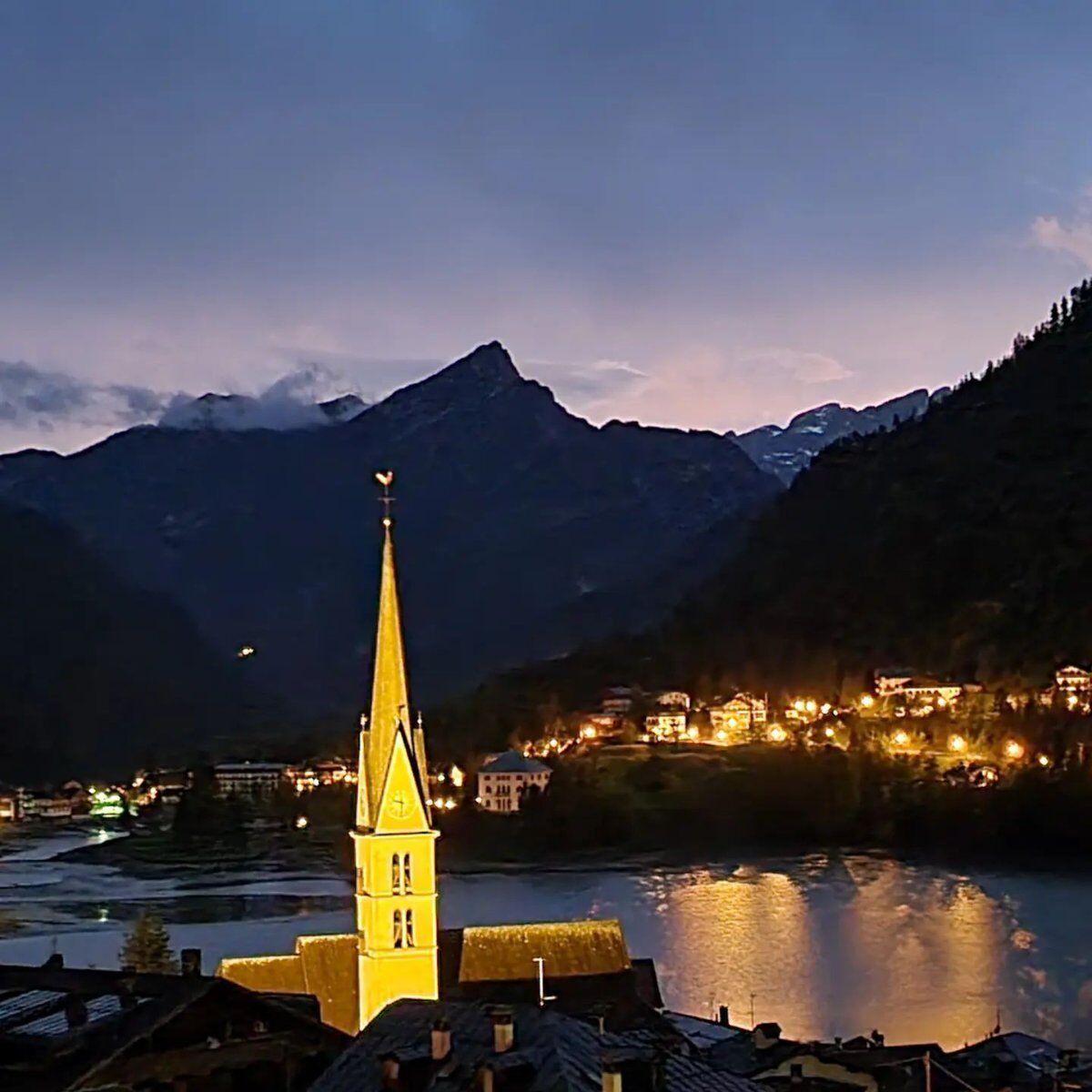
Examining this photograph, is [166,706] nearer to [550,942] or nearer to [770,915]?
[770,915]

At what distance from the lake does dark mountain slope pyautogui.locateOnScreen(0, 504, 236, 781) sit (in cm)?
4864

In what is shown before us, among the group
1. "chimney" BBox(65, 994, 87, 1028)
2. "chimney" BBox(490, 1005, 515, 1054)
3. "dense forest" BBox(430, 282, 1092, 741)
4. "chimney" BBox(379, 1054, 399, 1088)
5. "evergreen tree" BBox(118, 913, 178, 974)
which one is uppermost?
"dense forest" BBox(430, 282, 1092, 741)

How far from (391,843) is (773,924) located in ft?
108

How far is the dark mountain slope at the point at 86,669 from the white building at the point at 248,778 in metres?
11.5

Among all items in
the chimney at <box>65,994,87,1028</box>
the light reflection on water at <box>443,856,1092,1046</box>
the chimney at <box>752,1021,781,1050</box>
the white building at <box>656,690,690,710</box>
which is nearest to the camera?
the chimney at <box>65,994,87,1028</box>

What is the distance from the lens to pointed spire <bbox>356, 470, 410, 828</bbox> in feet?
92.5

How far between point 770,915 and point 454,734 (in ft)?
166

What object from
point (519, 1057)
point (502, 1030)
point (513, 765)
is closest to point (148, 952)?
point (502, 1030)

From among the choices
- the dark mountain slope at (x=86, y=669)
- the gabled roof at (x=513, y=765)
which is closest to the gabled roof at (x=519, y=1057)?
the gabled roof at (x=513, y=765)

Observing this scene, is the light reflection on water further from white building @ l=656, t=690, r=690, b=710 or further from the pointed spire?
white building @ l=656, t=690, r=690, b=710

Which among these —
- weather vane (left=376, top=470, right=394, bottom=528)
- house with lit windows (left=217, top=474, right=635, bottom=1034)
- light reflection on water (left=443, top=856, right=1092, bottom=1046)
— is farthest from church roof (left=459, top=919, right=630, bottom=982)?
light reflection on water (left=443, top=856, right=1092, bottom=1046)

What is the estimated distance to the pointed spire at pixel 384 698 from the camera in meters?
28.2

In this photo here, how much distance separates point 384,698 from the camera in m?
28.7

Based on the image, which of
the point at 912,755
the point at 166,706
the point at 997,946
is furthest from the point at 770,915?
the point at 166,706
